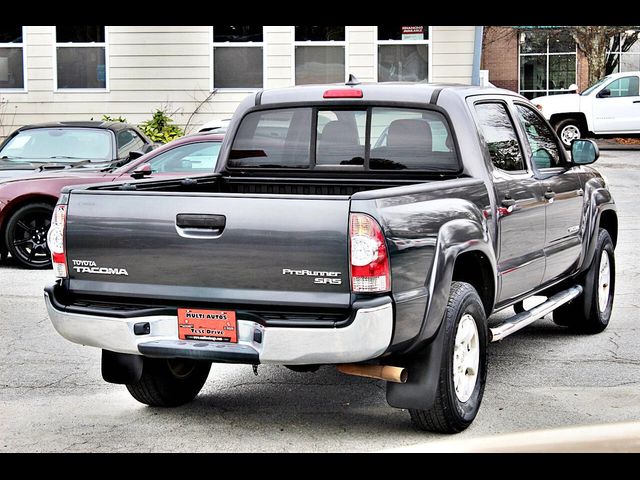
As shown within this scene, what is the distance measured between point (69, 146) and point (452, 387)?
9.22 m

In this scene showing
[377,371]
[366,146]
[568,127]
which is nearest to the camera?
[377,371]

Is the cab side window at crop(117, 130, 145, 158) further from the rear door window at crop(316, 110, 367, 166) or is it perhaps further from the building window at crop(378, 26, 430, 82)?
the building window at crop(378, 26, 430, 82)

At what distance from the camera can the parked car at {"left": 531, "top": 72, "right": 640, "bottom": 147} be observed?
26125mm

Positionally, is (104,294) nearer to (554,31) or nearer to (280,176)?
(280,176)

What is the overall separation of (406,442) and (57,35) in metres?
18.3

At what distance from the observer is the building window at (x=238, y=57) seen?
2194 cm

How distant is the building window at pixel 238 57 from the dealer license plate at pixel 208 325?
17.1 metres

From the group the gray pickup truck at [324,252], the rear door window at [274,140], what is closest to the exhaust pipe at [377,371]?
the gray pickup truck at [324,252]

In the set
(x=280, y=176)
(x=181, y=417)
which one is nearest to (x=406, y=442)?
(x=181, y=417)

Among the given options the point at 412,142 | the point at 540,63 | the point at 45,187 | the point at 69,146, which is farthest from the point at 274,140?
the point at 540,63

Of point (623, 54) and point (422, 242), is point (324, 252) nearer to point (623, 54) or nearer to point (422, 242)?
point (422, 242)

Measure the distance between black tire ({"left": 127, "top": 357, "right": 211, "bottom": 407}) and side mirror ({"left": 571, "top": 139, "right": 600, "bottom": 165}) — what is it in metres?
3.25

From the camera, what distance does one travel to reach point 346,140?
6699 mm

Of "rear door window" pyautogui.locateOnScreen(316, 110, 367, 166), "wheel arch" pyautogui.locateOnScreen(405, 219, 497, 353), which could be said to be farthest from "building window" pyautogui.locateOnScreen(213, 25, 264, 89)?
"wheel arch" pyautogui.locateOnScreen(405, 219, 497, 353)
